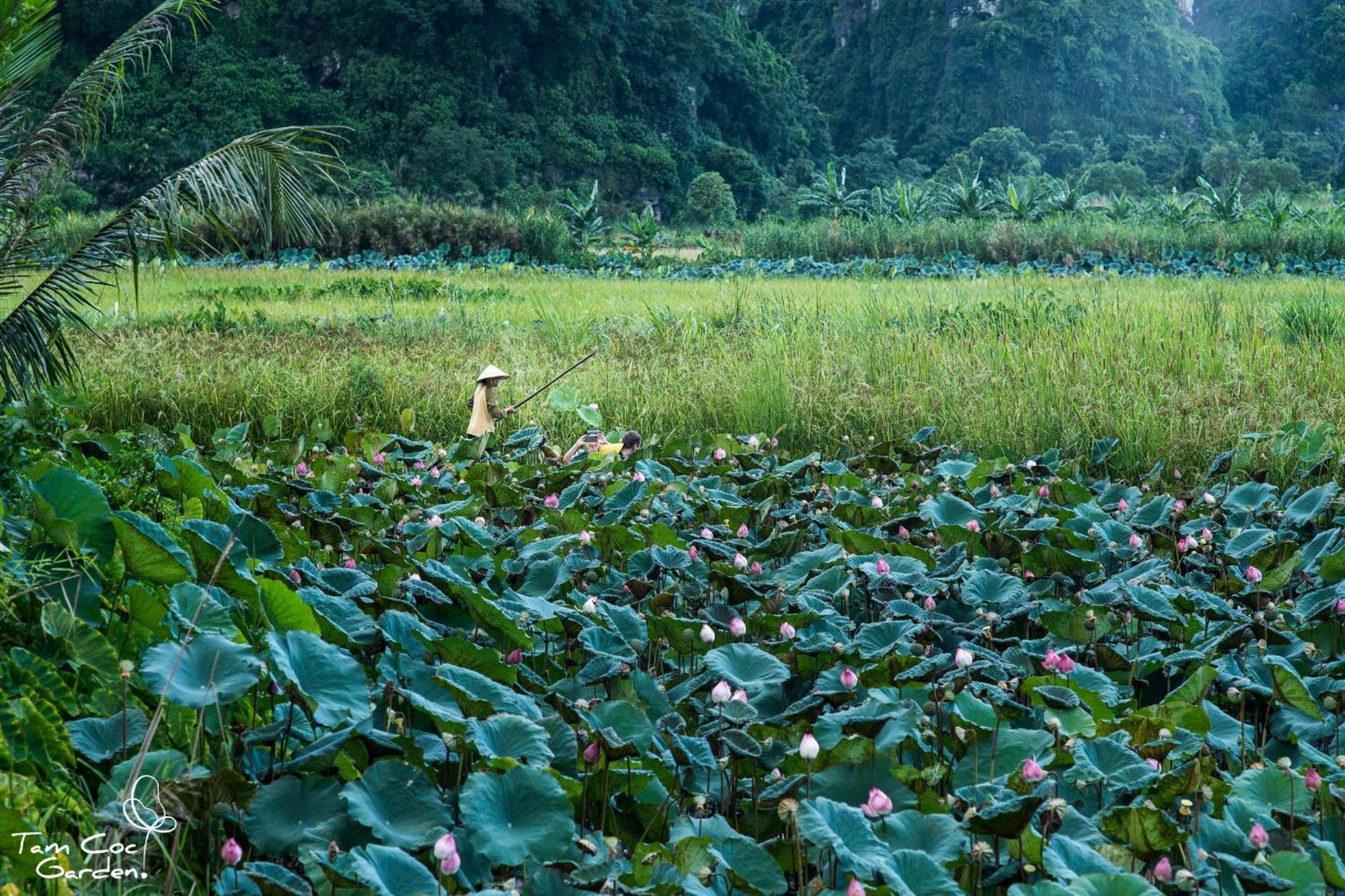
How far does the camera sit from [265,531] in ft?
6.49

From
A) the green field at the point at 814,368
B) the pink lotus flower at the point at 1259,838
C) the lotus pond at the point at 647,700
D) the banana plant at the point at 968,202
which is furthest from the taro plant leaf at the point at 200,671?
the banana plant at the point at 968,202

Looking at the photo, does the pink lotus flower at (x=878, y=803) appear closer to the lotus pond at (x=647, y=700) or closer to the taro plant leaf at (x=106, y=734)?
the lotus pond at (x=647, y=700)

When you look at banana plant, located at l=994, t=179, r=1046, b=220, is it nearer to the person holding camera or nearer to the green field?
the green field

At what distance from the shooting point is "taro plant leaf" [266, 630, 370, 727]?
135cm

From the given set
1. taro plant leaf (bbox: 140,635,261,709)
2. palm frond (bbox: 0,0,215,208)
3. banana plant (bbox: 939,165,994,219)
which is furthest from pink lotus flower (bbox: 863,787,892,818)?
banana plant (bbox: 939,165,994,219)

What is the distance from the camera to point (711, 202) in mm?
29672

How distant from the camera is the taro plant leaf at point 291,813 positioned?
1.27 meters

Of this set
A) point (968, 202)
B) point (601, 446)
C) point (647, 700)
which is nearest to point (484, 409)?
point (601, 446)

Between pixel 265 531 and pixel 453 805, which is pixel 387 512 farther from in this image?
pixel 453 805

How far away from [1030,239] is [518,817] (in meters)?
15.7

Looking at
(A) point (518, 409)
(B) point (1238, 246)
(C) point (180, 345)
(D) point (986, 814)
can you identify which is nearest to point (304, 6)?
(B) point (1238, 246)

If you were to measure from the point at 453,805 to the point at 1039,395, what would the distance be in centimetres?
387

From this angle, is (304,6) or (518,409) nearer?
(518,409)

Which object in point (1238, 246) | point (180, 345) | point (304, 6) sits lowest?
point (1238, 246)
